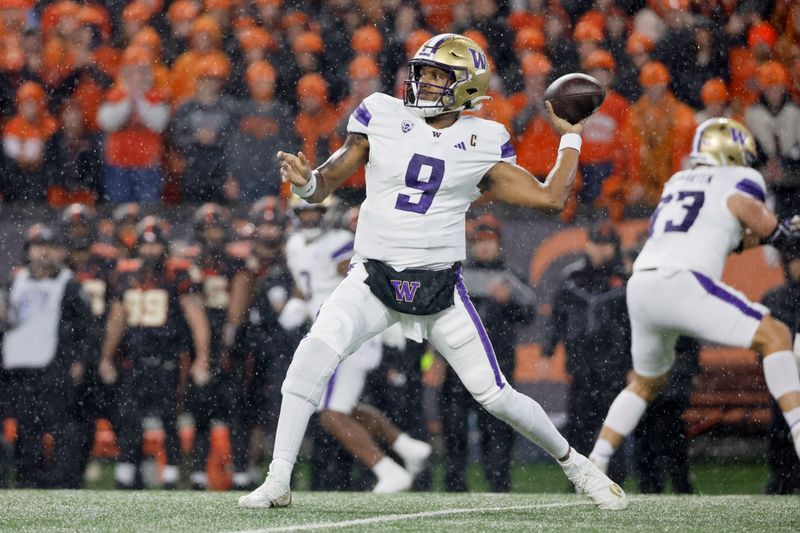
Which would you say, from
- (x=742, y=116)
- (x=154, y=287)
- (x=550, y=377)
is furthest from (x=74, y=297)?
(x=742, y=116)

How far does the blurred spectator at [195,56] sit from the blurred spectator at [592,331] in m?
3.31

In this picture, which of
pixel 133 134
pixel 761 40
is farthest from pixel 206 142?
pixel 761 40

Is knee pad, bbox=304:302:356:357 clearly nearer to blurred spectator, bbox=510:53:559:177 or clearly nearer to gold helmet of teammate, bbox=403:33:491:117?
gold helmet of teammate, bbox=403:33:491:117

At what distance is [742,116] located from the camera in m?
9.05

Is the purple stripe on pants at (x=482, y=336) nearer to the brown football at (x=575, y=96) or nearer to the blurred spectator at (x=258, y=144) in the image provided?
the brown football at (x=575, y=96)

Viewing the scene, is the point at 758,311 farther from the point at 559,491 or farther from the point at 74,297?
the point at 74,297

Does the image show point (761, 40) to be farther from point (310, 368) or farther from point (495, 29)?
point (310, 368)

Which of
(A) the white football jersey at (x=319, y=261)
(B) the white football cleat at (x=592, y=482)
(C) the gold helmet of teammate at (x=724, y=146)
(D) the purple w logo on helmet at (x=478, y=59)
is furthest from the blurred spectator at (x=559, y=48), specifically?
(B) the white football cleat at (x=592, y=482)

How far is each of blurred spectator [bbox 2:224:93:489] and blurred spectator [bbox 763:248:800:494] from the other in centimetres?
371

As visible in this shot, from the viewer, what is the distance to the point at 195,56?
9.98m

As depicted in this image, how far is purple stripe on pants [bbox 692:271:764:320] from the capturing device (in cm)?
577

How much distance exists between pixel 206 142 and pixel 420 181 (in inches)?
171

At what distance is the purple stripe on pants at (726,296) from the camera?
5.77 metres

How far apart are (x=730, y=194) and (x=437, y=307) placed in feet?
5.80
